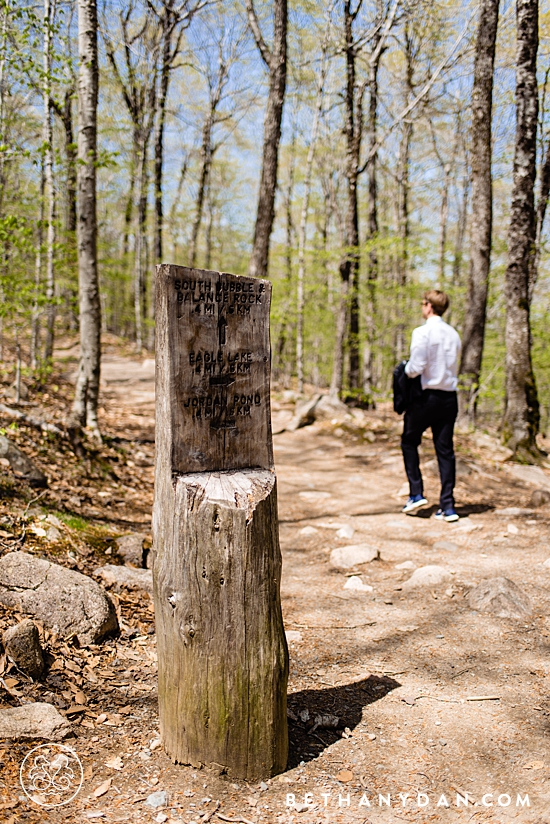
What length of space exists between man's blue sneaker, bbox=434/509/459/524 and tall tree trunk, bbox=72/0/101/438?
4374mm

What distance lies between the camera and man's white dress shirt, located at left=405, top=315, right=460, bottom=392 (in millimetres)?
5473

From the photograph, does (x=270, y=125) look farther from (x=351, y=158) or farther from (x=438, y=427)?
(x=438, y=427)

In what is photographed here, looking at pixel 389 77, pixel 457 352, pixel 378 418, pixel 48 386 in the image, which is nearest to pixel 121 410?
pixel 48 386

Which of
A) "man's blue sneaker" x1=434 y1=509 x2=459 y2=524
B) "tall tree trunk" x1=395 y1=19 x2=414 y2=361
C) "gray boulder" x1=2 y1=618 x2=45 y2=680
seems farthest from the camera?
"tall tree trunk" x1=395 y1=19 x2=414 y2=361

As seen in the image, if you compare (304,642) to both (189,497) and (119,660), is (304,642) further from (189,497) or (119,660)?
(189,497)

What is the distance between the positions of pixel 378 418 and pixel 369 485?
4452 mm

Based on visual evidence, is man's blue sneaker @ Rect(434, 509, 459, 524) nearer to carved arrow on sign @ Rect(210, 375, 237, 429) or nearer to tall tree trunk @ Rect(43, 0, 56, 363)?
carved arrow on sign @ Rect(210, 375, 237, 429)

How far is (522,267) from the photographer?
8523 mm

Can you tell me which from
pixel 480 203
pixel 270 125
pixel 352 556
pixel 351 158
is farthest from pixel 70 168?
pixel 352 556

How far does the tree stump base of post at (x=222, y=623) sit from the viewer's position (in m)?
2.32

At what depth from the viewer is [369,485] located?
24.4 ft

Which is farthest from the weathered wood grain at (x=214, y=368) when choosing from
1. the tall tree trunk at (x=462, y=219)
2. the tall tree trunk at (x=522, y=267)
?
the tall tree trunk at (x=462, y=219)

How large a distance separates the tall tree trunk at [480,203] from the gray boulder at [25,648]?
817 cm

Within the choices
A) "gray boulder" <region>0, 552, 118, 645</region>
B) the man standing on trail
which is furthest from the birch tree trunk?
"gray boulder" <region>0, 552, 118, 645</region>
